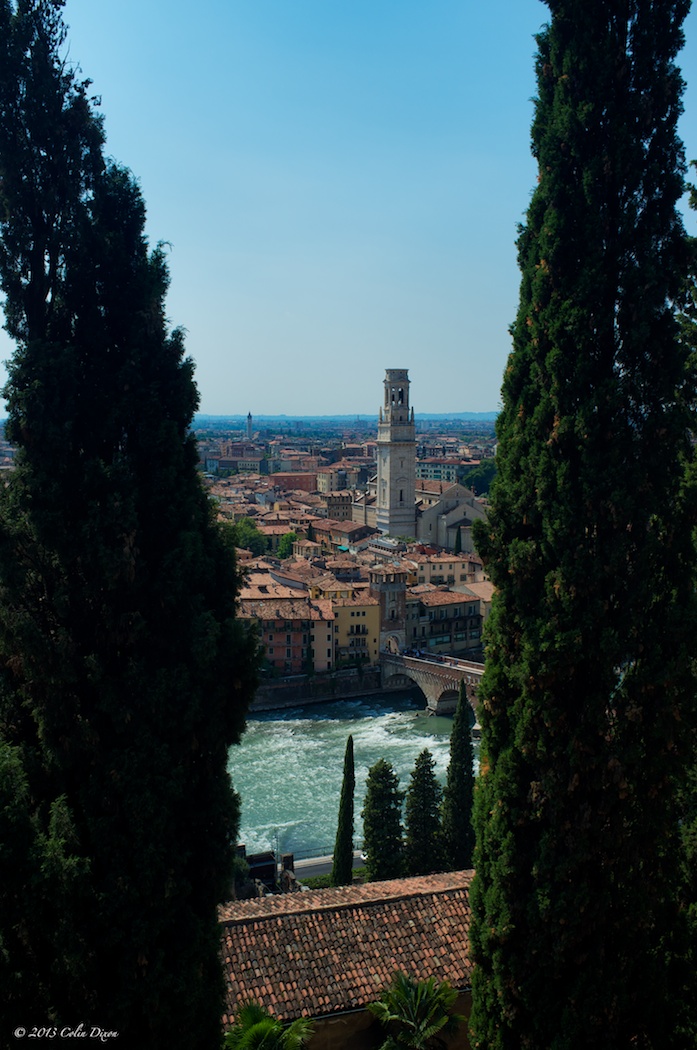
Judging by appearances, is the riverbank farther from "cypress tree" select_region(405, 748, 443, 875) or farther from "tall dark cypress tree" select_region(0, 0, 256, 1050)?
"tall dark cypress tree" select_region(0, 0, 256, 1050)

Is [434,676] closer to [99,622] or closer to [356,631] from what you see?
[356,631]

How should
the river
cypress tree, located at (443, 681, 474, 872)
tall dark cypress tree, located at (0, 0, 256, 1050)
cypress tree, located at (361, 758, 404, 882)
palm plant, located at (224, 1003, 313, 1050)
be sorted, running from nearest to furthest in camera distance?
tall dark cypress tree, located at (0, 0, 256, 1050) < palm plant, located at (224, 1003, 313, 1050) < cypress tree, located at (361, 758, 404, 882) < cypress tree, located at (443, 681, 474, 872) < the river

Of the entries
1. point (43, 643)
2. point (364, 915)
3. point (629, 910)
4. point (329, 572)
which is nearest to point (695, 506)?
point (629, 910)

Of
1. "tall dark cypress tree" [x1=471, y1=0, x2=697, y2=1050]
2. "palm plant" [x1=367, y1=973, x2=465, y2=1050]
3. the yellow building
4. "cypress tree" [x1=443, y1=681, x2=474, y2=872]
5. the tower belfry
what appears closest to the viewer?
"tall dark cypress tree" [x1=471, y1=0, x2=697, y2=1050]

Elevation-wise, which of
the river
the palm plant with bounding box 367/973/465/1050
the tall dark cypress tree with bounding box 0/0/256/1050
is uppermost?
the tall dark cypress tree with bounding box 0/0/256/1050

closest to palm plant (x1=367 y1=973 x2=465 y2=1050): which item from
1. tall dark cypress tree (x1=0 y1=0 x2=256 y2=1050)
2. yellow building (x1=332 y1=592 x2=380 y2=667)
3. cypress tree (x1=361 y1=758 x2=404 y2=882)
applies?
tall dark cypress tree (x1=0 y1=0 x2=256 y2=1050)

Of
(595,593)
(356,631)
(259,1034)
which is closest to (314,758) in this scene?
(356,631)

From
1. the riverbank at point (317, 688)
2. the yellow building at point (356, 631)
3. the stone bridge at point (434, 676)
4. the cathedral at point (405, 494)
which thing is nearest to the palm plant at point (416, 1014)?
the stone bridge at point (434, 676)
